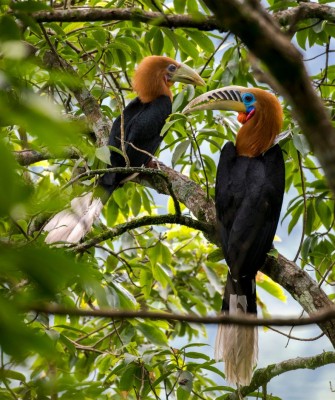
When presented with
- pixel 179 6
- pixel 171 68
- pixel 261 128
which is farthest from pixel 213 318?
pixel 171 68

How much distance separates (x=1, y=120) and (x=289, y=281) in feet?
7.96

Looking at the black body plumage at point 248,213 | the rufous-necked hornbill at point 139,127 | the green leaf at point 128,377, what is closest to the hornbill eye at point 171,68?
the rufous-necked hornbill at point 139,127

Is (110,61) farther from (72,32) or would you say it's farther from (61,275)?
(61,275)

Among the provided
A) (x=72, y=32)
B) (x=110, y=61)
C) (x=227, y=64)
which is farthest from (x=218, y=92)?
(x=72, y=32)

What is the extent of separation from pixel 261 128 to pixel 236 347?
4.20 ft

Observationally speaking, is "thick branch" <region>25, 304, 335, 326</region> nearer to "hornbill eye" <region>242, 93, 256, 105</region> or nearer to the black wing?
the black wing

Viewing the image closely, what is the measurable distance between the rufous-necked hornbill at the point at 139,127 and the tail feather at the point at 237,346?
2.84ft

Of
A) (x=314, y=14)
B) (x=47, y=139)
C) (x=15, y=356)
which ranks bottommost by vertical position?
(x=15, y=356)

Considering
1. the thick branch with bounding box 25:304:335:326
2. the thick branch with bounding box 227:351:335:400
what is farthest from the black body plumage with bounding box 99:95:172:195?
the thick branch with bounding box 25:304:335:326

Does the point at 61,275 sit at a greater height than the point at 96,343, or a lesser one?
lesser

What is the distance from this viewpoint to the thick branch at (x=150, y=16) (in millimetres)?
2660

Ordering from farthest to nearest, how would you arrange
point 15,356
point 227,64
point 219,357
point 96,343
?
point 96,343 → point 227,64 → point 219,357 → point 15,356

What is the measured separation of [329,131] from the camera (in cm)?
72

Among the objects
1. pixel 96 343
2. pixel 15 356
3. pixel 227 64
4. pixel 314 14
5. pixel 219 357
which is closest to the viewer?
pixel 15 356
